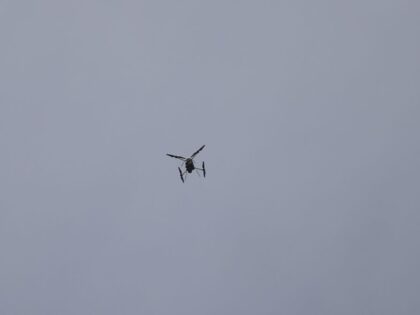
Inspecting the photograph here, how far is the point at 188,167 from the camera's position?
370ft
